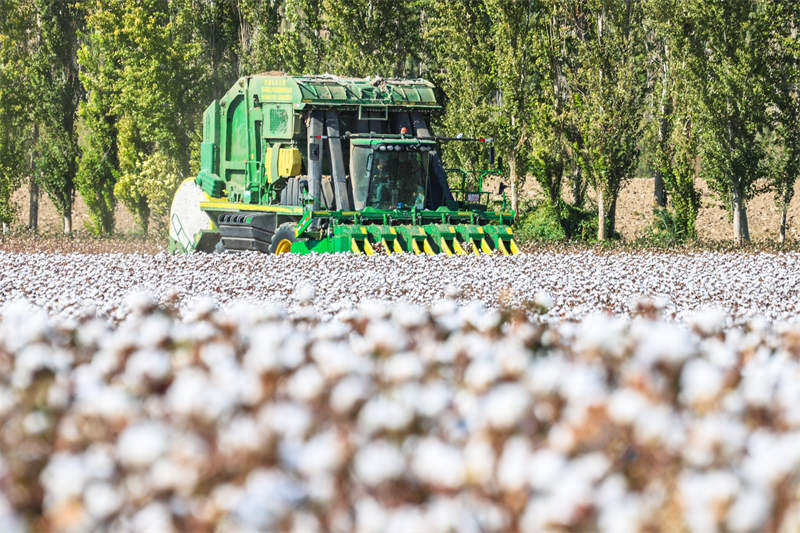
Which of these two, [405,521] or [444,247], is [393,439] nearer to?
[405,521]

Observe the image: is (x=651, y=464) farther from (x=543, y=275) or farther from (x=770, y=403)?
(x=543, y=275)

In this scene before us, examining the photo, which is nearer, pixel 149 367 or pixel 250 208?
pixel 149 367

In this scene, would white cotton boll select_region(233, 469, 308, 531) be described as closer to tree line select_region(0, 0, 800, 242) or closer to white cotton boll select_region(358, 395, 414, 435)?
white cotton boll select_region(358, 395, 414, 435)

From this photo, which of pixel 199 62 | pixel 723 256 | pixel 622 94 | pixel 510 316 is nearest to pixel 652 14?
pixel 622 94

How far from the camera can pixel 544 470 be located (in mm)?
2854

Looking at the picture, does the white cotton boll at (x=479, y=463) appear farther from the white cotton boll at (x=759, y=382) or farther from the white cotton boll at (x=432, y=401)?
the white cotton boll at (x=759, y=382)

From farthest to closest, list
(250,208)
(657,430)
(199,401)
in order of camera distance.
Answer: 1. (250,208)
2. (199,401)
3. (657,430)

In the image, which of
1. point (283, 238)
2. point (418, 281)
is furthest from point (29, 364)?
point (283, 238)

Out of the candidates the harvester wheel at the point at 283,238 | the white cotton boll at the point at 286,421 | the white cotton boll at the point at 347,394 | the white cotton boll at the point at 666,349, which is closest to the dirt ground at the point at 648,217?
the harvester wheel at the point at 283,238

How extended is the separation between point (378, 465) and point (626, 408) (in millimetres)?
860

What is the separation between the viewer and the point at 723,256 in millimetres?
18609

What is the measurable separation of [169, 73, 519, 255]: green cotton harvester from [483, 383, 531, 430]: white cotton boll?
45.3 ft

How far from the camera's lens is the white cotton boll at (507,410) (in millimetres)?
3146

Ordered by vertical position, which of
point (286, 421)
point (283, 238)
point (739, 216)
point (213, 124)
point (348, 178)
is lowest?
point (286, 421)
